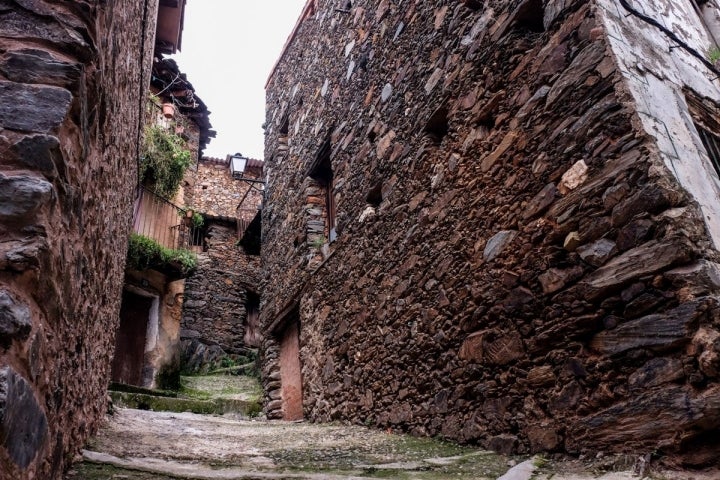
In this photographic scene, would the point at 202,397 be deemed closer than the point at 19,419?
No

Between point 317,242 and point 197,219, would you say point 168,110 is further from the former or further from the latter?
point 317,242

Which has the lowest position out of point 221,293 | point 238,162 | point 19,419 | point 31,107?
point 19,419

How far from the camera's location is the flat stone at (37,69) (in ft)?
4.00

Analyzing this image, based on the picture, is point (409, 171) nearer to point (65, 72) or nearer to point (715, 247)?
point (715, 247)

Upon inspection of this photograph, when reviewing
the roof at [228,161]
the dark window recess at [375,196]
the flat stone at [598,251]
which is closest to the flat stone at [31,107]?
the flat stone at [598,251]

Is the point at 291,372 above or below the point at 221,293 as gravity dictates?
below

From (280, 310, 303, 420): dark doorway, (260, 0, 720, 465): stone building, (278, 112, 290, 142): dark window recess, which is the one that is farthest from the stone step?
(278, 112, 290, 142): dark window recess

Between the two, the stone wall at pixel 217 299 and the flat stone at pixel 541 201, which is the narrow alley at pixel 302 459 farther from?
the stone wall at pixel 217 299

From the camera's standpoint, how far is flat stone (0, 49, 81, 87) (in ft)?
4.00

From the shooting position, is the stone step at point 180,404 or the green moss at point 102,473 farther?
the stone step at point 180,404

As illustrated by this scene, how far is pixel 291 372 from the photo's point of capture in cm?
629

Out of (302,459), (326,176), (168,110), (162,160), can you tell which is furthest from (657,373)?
(168,110)

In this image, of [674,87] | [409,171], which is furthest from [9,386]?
[409,171]

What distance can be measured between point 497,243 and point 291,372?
13.9 feet
